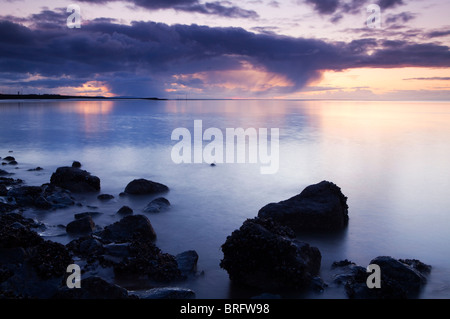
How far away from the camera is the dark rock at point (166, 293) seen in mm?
6879

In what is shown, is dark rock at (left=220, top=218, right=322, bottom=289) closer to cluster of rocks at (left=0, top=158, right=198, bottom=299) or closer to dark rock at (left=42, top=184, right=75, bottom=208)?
cluster of rocks at (left=0, top=158, right=198, bottom=299)

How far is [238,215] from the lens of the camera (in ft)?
41.8

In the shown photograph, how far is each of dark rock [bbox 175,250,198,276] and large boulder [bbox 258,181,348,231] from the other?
3.10 metres

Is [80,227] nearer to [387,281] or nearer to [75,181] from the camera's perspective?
[75,181]

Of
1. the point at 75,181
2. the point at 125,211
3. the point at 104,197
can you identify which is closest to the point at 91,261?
the point at 125,211

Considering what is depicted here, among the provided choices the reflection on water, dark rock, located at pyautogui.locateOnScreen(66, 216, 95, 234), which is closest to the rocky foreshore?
dark rock, located at pyautogui.locateOnScreen(66, 216, 95, 234)

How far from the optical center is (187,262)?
8430mm

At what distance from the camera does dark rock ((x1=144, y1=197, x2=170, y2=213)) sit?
1246cm

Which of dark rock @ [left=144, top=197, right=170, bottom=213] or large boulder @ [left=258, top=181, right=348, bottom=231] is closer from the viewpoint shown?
large boulder @ [left=258, top=181, right=348, bottom=231]

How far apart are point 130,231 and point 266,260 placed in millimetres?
3907

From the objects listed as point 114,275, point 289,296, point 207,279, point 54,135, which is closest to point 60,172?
point 114,275

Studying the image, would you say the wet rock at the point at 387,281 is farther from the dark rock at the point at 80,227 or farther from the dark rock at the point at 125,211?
the dark rock at the point at 125,211

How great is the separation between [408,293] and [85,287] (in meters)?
6.20

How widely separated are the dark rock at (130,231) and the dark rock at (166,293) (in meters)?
2.68
